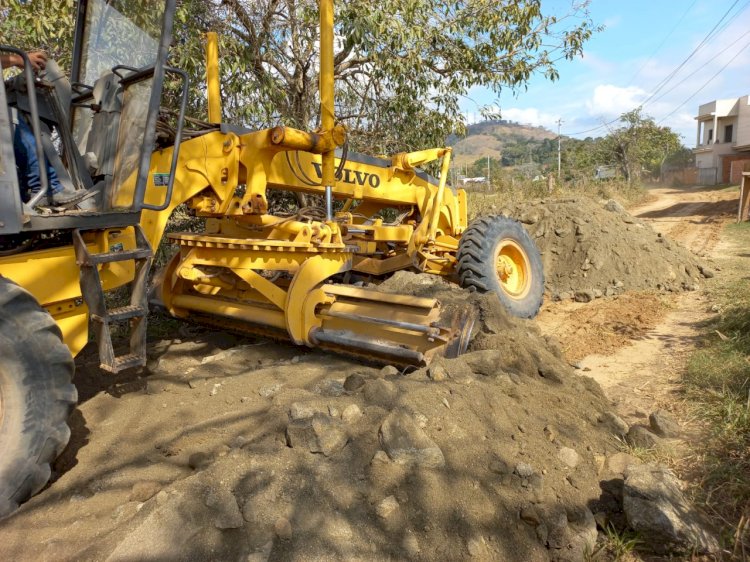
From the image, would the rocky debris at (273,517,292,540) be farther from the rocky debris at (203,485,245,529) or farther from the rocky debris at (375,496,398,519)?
the rocky debris at (375,496,398,519)

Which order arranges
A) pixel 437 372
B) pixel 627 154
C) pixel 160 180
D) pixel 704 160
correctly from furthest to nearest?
pixel 704 160, pixel 627 154, pixel 160 180, pixel 437 372

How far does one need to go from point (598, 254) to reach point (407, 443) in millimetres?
6259

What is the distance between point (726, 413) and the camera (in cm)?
355

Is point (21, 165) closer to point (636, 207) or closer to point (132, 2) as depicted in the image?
point (132, 2)

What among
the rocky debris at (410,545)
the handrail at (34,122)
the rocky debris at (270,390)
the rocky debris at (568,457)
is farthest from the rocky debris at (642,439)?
the handrail at (34,122)

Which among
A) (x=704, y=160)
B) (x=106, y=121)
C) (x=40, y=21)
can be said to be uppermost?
(x=704, y=160)

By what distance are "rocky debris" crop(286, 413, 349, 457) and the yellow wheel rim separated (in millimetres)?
3759

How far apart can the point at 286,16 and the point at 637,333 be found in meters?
6.11

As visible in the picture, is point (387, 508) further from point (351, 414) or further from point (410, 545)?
point (351, 414)

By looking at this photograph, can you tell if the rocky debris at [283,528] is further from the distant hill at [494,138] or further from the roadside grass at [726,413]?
the distant hill at [494,138]

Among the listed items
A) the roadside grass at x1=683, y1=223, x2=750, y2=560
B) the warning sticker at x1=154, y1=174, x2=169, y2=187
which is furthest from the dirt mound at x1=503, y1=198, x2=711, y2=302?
the warning sticker at x1=154, y1=174, x2=169, y2=187

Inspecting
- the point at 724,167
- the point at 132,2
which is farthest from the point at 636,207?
the point at 132,2

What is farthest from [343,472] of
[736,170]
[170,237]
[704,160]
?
[704,160]

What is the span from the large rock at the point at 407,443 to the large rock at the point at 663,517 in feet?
2.91
